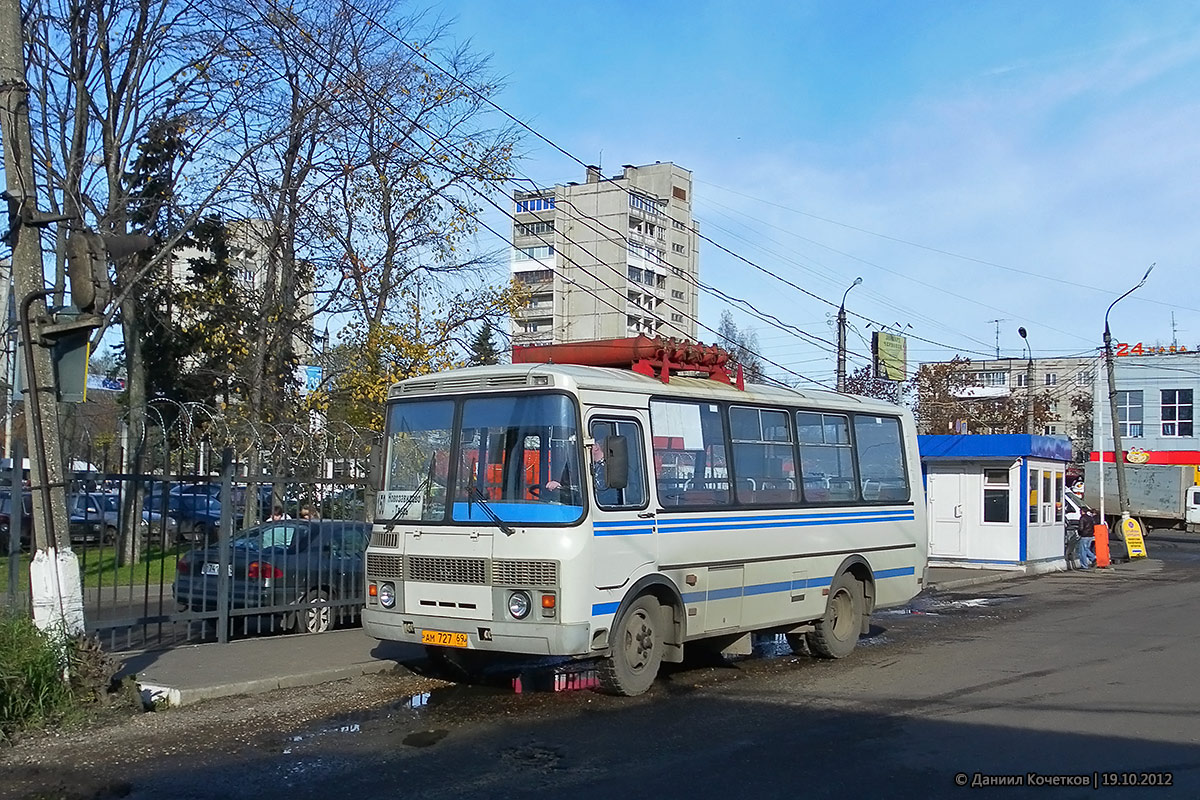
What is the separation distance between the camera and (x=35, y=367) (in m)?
9.35

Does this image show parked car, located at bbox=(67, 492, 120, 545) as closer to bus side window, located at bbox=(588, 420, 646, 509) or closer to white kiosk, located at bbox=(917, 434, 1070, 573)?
bus side window, located at bbox=(588, 420, 646, 509)

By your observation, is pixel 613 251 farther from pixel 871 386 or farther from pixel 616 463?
pixel 616 463

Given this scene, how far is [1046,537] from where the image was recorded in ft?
95.1

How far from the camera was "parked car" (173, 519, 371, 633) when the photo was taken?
1258cm

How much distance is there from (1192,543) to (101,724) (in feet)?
153

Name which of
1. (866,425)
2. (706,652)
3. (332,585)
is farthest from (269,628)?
(866,425)

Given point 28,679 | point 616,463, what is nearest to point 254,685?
point 28,679

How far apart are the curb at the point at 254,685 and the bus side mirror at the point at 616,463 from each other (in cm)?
357

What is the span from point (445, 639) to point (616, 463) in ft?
7.21

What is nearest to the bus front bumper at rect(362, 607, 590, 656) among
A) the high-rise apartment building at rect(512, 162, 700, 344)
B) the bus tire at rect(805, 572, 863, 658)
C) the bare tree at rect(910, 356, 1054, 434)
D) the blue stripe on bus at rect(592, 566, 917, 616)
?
the blue stripe on bus at rect(592, 566, 917, 616)

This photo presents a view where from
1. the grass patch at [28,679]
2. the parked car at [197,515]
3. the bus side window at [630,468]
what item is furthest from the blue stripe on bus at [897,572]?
the grass patch at [28,679]

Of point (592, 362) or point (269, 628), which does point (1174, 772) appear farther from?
point (269, 628)

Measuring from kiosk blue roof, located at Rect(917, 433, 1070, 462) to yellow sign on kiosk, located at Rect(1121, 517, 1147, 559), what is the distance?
21.1 feet

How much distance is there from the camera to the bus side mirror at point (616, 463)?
970 centimetres
